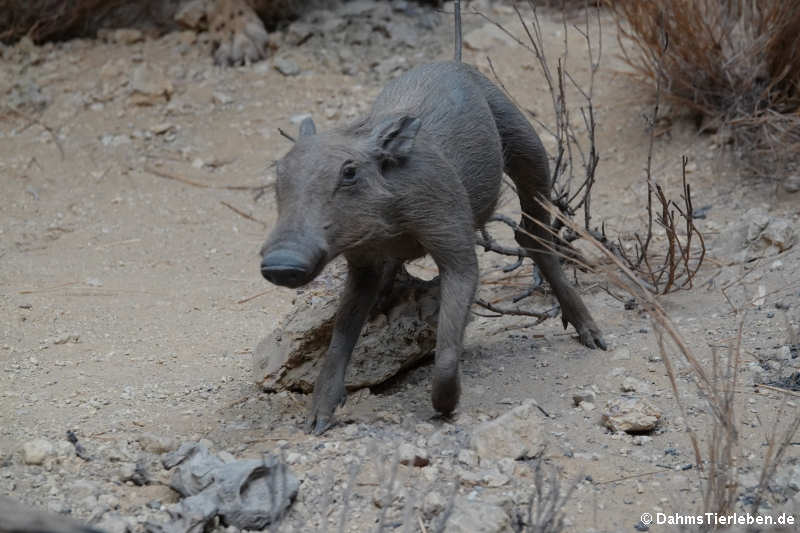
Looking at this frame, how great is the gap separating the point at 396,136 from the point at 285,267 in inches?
30.4

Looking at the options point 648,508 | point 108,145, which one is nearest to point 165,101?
point 108,145

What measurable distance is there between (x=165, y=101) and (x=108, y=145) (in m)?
0.65

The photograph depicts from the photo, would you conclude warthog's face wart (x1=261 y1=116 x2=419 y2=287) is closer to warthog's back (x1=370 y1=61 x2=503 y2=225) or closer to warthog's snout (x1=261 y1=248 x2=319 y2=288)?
warthog's snout (x1=261 y1=248 x2=319 y2=288)

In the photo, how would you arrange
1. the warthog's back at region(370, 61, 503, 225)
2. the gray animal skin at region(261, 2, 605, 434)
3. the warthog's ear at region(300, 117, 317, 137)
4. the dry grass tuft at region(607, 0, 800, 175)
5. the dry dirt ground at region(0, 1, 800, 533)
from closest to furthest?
1. the dry dirt ground at region(0, 1, 800, 533)
2. the gray animal skin at region(261, 2, 605, 434)
3. the warthog's ear at region(300, 117, 317, 137)
4. the warthog's back at region(370, 61, 503, 225)
5. the dry grass tuft at region(607, 0, 800, 175)

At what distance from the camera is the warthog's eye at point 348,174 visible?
3.33 metres

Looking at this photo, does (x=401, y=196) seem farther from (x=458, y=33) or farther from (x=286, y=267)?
(x=458, y=33)

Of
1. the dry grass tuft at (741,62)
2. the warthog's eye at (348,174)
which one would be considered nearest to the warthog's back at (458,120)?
the warthog's eye at (348,174)

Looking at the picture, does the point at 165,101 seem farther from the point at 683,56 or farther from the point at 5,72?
the point at 683,56

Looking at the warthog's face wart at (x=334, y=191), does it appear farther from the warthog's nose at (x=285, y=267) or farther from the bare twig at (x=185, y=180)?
the bare twig at (x=185, y=180)

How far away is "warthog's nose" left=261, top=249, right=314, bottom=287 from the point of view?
9.75 feet

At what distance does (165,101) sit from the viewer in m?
7.89

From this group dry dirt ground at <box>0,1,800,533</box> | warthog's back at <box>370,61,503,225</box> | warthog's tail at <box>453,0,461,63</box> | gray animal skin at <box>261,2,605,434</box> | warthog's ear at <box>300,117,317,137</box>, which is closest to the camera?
dry dirt ground at <box>0,1,800,533</box>

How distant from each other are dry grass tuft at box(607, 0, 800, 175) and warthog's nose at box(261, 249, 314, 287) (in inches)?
154

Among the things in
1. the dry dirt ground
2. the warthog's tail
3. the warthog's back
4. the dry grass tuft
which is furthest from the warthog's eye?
the dry grass tuft
